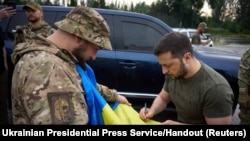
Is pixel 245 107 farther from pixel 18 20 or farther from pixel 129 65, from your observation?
pixel 18 20

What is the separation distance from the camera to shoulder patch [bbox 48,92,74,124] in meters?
1.56

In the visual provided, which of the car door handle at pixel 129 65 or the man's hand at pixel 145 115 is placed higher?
the man's hand at pixel 145 115

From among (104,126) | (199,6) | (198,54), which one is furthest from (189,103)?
(199,6)

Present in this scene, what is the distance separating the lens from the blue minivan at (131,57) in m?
5.12

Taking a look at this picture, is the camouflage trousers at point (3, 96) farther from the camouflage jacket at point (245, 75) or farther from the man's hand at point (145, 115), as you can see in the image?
the camouflage jacket at point (245, 75)

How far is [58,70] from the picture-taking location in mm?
1673

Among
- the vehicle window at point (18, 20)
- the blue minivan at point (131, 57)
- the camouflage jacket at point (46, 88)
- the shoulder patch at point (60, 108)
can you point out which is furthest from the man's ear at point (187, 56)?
the vehicle window at point (18, 20)

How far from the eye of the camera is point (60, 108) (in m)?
1.58

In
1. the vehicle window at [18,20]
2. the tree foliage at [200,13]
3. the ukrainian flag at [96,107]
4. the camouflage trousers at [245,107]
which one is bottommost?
the tree foliage at [200,13]

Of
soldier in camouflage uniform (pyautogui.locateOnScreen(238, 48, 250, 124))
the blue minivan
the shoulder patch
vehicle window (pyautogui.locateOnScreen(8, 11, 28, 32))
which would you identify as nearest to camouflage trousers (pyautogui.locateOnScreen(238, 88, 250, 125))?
soldier in camouflage uniform (pyautogui.locateOnScreen(238, 48, 250, 124))

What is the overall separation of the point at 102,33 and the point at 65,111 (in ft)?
1.86

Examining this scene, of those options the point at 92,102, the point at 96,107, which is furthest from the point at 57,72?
the point at 96,107

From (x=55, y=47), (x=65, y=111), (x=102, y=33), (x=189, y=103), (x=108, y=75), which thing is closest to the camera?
(x=65, y=111)

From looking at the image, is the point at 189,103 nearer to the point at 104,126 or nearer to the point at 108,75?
the point at 104,126
